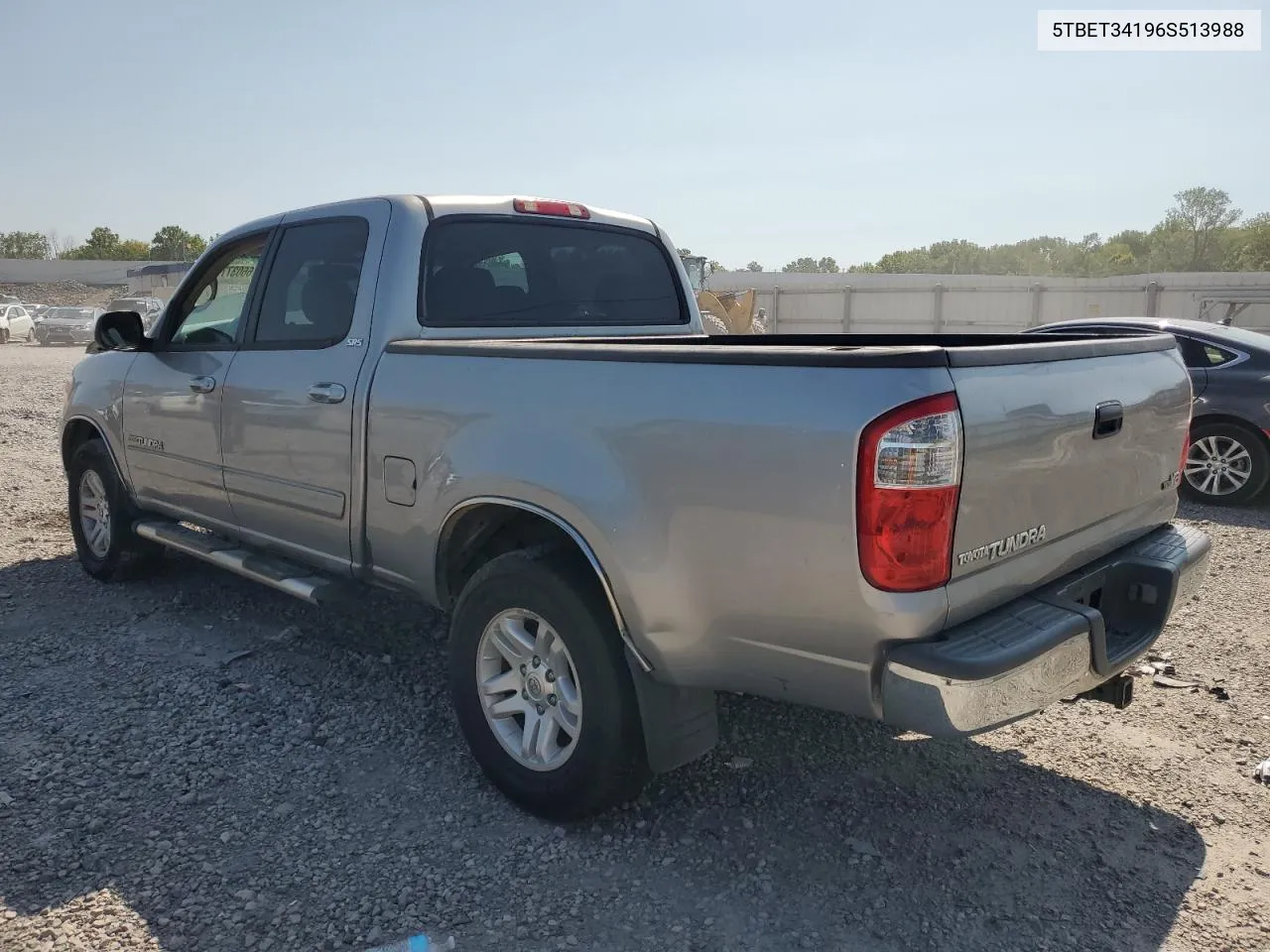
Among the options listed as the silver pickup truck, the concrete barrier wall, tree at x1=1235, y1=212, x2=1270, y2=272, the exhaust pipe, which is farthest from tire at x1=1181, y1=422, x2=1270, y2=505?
tree at x1=1235, y1=212, x2=1270, y2=272

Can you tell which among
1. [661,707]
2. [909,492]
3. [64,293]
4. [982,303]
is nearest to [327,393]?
[661,707]

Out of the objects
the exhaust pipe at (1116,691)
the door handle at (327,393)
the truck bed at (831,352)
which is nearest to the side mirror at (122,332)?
the door handle at (327,393)

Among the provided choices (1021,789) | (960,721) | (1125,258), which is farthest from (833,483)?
(1125,258)

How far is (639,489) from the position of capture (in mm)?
2738

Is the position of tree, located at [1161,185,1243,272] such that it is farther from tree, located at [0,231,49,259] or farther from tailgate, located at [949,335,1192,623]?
tree, located at [0,231,49,259]

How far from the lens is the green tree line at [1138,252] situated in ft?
192

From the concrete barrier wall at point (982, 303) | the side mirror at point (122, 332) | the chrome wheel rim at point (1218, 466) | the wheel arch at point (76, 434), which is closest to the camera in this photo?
the side mirror at point (122, 332)

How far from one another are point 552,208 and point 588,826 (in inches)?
105

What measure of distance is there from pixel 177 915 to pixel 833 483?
2160 mm

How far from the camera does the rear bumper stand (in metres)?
2.35

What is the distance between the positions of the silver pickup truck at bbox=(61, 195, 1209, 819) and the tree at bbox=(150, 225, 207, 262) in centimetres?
7856

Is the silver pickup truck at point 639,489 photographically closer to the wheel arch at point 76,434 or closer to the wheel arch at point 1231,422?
the wheel arch at point 76,434

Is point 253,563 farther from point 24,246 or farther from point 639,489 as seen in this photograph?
point 24,246

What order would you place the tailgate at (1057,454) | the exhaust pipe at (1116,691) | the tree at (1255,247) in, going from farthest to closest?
the tree at (1255,247), the exhaust pipe at (1116,691), the tailgate at (1057,454)
